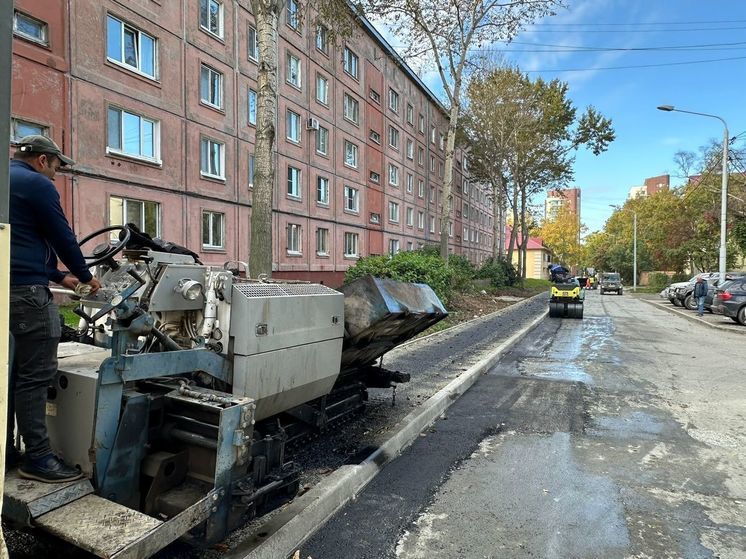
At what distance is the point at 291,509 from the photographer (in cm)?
341

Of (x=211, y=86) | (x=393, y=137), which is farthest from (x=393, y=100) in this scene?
(x=211, y=86)

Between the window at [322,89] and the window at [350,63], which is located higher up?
the window at [350,63]

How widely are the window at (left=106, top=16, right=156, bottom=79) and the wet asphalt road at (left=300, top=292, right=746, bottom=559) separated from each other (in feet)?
48.1

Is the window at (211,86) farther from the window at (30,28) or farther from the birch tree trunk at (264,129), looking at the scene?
the birch tree trunk at (264,129)

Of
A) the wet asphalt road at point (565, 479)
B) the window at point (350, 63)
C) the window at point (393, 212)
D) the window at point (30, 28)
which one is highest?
the window at point (350, 63)

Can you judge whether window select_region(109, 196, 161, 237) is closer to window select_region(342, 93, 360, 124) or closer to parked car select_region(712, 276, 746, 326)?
window select_region(342, 93, 360, 124)

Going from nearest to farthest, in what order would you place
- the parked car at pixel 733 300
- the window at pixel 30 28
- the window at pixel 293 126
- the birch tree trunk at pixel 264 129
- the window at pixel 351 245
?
the birch tree trunk at pixel 264 129 → the window at pixel 30 28 → the parked car at pixel 733 300 → the window at pixel 293 126 → the window at pixel 351 245

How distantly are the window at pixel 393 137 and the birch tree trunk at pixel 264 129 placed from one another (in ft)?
86.2

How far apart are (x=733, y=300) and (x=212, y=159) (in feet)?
64.2

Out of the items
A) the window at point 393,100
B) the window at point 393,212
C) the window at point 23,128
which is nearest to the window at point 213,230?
the window at point 23,128

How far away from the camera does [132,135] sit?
15.8 metres

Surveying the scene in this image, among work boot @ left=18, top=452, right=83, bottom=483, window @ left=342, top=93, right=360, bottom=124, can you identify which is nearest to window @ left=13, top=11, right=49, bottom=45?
work boot @ left=18, top=452, right=83, bottom=483

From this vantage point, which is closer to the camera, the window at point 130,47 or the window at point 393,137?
→ the window at point 130,47

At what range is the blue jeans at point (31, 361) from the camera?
248 cm
